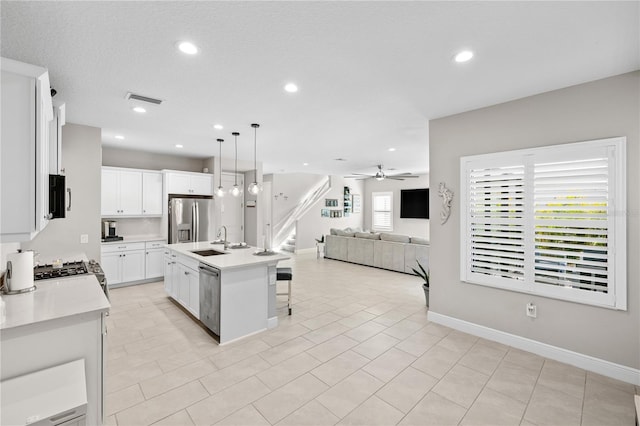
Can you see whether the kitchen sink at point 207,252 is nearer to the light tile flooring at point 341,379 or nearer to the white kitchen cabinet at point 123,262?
the light tile flooring at point 341,379

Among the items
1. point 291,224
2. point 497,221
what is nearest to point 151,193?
point 291,224

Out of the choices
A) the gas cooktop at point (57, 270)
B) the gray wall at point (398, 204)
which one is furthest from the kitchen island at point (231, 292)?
the gray wall at point (398, 204)

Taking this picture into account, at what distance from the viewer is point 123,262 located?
5.26 meters

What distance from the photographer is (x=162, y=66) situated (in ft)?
8.04

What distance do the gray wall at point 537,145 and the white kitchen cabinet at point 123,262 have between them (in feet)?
17.1

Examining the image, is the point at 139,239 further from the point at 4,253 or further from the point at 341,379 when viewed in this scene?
the point at 341,379

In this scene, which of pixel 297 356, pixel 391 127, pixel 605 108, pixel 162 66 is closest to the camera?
pixel 162 66

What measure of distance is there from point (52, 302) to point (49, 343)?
33cm

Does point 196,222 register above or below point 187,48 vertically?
below

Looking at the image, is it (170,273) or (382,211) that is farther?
(382,211)

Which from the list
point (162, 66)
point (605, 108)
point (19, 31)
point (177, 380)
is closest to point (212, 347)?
point (177, 380)

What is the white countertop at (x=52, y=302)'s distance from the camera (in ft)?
5.38

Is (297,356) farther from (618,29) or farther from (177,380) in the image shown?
(618,29)

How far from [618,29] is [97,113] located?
5.19 m
